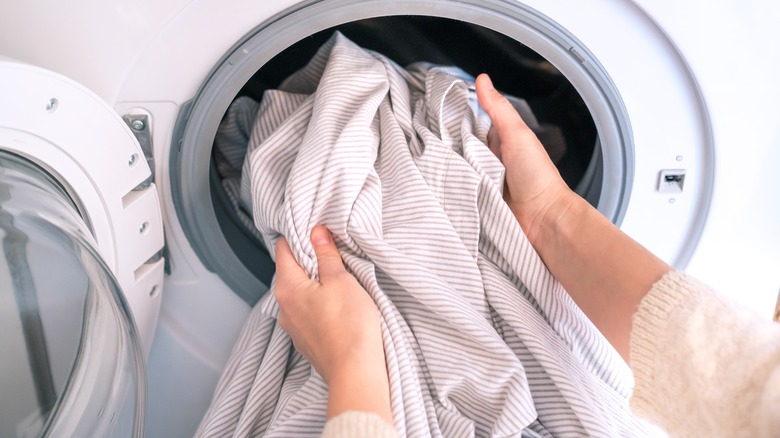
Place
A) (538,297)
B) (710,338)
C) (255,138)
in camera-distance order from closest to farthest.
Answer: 1. (710,338)
2. (538,297)
3. (255,138)

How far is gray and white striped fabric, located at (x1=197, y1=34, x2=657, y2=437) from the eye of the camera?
1.78ft

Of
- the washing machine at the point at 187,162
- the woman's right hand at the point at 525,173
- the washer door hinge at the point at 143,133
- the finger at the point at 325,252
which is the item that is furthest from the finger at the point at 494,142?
the washer door hinge at the point at 143,133

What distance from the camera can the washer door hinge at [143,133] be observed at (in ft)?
1.99

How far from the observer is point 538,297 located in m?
0.60

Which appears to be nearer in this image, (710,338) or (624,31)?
(710,338)

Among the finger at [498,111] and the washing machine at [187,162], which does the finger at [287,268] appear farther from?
the finger at [498,111]

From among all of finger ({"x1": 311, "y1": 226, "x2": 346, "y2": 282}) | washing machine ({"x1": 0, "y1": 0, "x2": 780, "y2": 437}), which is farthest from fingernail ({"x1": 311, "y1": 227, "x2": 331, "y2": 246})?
washing machine ({"x1": 0, "y1": 0, "x2": 780, "y2": 437})

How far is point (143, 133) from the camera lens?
62 centimetres

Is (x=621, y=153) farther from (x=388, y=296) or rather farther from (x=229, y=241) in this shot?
(x=229, y=241)

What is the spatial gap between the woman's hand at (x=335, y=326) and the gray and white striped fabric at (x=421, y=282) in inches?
0.6

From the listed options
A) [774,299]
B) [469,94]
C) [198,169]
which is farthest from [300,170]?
[774,299]

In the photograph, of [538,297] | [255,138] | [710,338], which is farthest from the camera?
[255,138]

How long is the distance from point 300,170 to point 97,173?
0.17 m

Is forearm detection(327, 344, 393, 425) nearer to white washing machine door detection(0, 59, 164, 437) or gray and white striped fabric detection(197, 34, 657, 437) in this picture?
gray and white striped fabric detection(197, 34, 657, 437)
